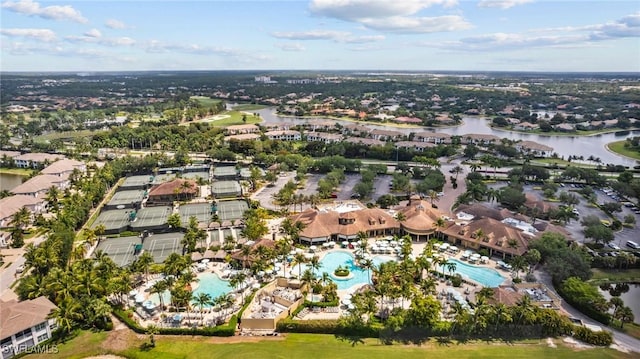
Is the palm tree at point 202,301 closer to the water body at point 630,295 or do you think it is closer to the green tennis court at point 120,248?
the green tennis court at point 120,248

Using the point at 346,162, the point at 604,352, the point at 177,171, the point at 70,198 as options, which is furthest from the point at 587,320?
the point at 177,171

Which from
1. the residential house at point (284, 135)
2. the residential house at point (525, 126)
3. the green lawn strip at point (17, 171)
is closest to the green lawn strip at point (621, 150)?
the residential house at point (525, 126)

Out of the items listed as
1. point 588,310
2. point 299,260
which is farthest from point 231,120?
point 588,310

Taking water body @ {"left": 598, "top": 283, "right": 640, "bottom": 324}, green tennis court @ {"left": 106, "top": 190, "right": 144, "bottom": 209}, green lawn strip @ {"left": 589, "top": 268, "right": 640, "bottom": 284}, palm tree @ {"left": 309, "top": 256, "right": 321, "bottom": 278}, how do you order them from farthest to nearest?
green tennis court @ {"left": 106, "top": 190, "right": 144, "bottom": 209} < green lawn strip @ {"left": 589, "top": 268, "right": 640, "bottom": 284} < palm tree @ {"left": 309, "top": 256, "right": 321, "bottom": 278} < water body @ {"left": 598, "top": 283, "right": 640, "bottom": 324}

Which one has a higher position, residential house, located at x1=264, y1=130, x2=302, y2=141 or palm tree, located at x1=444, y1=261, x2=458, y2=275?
residential house, located at x1=264, y1=130, x2=302, y2=141

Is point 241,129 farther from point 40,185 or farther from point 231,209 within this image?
point 231,209

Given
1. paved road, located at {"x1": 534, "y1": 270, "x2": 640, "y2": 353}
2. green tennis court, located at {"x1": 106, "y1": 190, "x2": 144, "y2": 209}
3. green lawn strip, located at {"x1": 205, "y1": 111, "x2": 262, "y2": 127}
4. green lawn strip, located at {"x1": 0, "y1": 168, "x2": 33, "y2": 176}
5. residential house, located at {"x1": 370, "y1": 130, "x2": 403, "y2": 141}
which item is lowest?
paved road, located at {"x1": 534, "y1": 270, "x2": 640, "y2": 353}

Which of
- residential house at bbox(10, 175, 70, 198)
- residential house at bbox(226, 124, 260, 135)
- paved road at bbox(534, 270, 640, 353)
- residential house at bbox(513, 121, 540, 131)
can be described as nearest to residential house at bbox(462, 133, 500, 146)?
residential house at bbox(513, 121, 540, 131)

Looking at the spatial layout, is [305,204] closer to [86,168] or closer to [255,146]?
[255,146]

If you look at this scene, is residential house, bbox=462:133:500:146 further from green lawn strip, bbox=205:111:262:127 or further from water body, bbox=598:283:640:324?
green lawn strip, bbox=205:111:262:127
